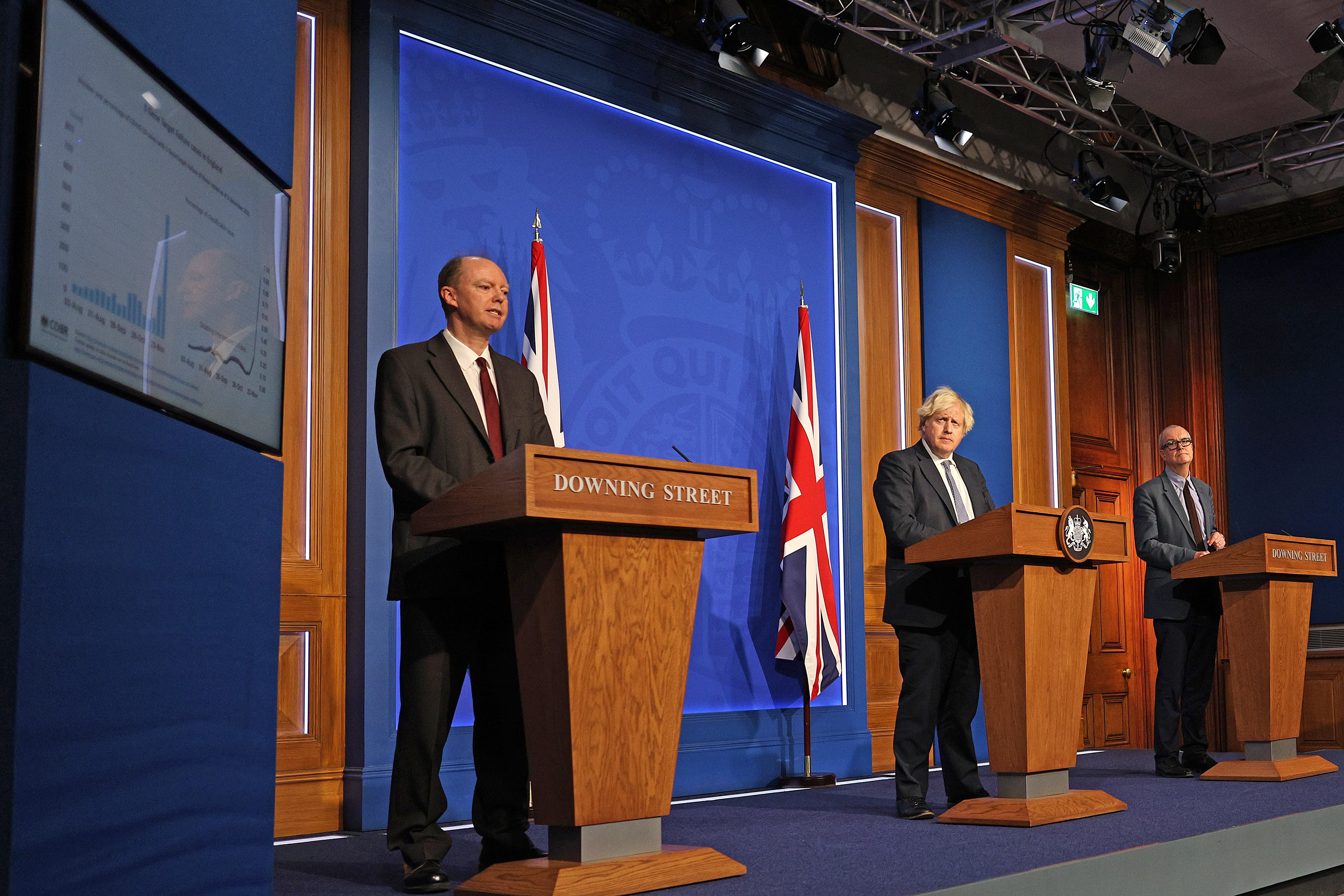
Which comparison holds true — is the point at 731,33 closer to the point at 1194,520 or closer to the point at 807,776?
the point at 1194,520

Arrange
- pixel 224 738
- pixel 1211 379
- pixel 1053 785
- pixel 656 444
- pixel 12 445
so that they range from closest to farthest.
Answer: pixel 12 445, pixel 224 738, pixel 1053 785, pixel 656 444, pixel 1211 379

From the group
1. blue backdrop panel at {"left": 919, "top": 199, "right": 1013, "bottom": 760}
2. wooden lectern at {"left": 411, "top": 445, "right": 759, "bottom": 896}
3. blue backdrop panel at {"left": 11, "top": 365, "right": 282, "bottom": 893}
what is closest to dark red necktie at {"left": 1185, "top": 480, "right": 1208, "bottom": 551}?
blue backdrop panel at {"left": 919, "top": 199, "right": 1013, "bottom": 760}

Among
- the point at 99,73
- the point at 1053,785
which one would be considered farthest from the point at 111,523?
the point at 1053,785

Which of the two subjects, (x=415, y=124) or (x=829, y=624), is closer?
(x=415, y=124)

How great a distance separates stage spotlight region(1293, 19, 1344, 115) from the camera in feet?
19.5

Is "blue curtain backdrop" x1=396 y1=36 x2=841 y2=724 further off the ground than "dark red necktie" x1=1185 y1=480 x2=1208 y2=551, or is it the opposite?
"blue curtain backdrop" x1=396 y1=36 x2=841 y2=724

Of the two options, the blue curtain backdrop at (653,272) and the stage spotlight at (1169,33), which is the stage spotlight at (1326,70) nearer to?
the stage spotlight at (1169,33)

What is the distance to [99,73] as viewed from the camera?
1658 millimetres

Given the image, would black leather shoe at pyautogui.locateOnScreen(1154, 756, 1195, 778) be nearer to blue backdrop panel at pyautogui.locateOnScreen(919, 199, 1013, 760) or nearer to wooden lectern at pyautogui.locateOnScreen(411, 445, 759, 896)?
blue backdrop panel at pyautogui.locateOnScreen(919, 199, 1013, 760)

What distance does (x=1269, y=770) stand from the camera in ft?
15.5

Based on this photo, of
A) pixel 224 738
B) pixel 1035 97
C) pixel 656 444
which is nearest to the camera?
pixel 224 738

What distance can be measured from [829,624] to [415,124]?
2.63m

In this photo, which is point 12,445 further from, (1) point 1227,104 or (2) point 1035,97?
(1) point 1227,104

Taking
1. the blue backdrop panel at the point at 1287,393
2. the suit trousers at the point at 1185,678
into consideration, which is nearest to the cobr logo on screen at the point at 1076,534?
the suit trousers at the point at 1185,678
